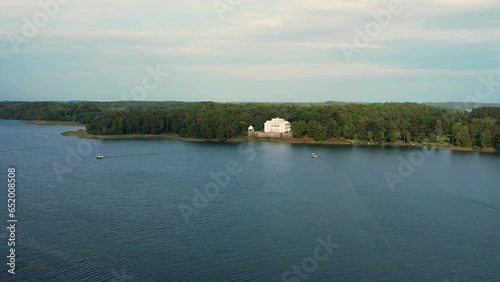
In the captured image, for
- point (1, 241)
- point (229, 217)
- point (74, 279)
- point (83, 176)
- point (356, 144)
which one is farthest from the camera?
point (356, 144)

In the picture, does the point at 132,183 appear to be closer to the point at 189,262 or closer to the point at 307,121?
the point at 189,262

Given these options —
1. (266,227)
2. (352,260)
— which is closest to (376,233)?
(352,260)

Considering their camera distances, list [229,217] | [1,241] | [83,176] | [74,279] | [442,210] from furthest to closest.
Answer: [83,176], [442,210], [229,217], [1,241], [74,279]
